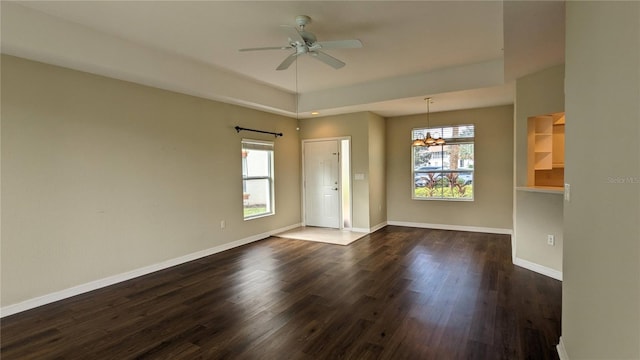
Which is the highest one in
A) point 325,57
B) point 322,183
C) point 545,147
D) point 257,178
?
point 325,57

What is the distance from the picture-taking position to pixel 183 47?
12.3ft

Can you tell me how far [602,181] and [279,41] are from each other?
324 centimetres

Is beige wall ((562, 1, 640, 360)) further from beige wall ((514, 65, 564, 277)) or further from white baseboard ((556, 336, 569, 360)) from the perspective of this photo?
beige wall ((514, 65, 564, 277))

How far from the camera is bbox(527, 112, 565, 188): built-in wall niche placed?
411 cm

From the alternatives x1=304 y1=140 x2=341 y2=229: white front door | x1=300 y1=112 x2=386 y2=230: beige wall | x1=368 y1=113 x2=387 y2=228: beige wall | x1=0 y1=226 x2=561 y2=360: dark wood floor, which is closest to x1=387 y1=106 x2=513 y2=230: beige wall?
x1=368 y1=113 x2=387 y2=228: beige wall

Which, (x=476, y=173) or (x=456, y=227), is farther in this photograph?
(x=456, y=227)

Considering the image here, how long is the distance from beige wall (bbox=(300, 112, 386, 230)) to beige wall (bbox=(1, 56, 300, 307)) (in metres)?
2.22

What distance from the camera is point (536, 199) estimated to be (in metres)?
3.92

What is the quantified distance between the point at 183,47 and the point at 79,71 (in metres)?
1.15

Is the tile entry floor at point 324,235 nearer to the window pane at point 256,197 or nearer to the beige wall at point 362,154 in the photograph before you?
the beige wall at point 362,154

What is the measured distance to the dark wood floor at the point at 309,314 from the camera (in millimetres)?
2354

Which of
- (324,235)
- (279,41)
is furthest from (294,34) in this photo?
(324,235)

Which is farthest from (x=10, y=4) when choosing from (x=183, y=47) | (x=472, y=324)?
(x=472, y=324)

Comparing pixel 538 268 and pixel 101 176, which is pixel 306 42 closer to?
pixel 101 176
